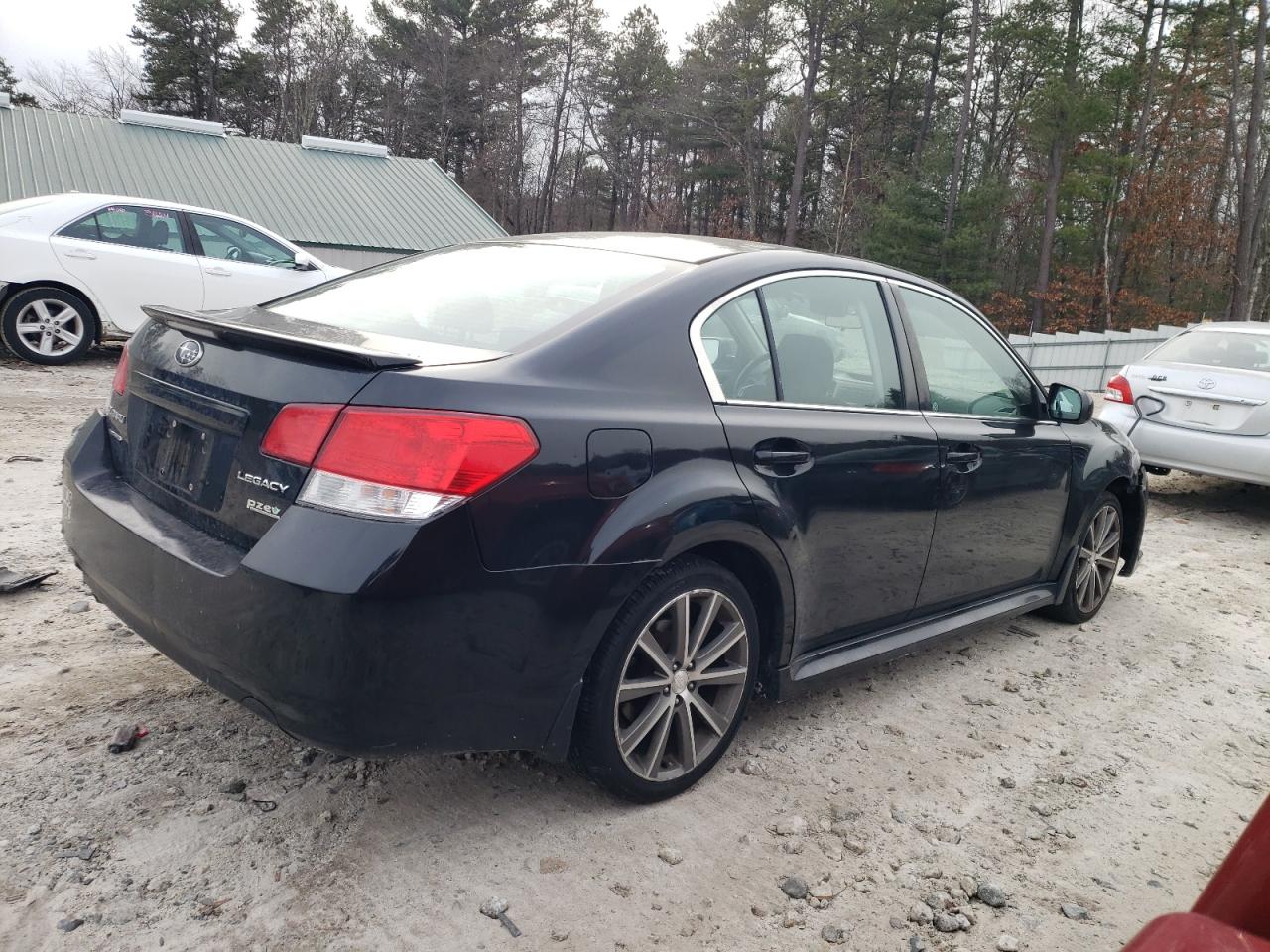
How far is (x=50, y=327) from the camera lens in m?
9.47

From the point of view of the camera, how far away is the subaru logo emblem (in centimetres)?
259

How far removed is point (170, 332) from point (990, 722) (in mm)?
3143

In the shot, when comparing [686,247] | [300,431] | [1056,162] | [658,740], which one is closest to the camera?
[300,431]

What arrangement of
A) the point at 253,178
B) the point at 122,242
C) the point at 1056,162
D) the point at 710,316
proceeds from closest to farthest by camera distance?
the point at 710,316 → the point at 122,242 → the point at 253,178 → the point at 1056,162

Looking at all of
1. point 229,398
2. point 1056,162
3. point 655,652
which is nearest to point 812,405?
point 655,652

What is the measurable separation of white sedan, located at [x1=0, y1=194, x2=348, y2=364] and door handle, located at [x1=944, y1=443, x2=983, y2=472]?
6.82 meters

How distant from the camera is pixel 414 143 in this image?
47656 millimetres

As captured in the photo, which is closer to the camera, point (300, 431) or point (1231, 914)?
point (1231, 914)

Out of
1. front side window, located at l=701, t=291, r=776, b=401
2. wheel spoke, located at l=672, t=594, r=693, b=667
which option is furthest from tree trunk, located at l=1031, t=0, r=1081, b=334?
wheel spoke, located at l=672, t=594, r=693, b=667

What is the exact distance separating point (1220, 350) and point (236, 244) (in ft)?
31.2

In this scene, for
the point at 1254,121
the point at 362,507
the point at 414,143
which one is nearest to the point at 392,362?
the point at 362,507

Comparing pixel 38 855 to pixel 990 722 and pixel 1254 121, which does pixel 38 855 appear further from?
pixel 1254 121

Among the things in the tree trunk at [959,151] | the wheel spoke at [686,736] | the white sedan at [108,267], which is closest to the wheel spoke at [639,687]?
the wheel spoke at [686,736]

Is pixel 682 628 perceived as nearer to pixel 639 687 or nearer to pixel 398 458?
pixel 639 687
